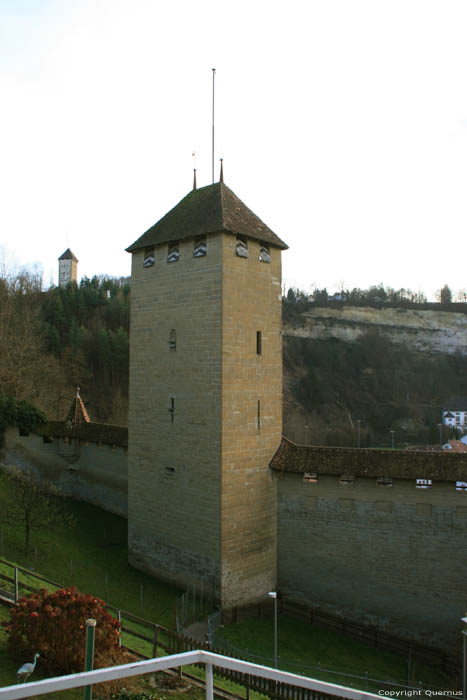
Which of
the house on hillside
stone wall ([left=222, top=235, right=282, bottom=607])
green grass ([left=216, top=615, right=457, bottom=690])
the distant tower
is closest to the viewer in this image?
green grass ([left=216, top=615, right=457, bottom=690])

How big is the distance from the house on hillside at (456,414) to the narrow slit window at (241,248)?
7152cm

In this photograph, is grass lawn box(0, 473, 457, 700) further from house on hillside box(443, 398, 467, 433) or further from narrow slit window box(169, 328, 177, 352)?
house on hillside box(443, 398, 467, 433)

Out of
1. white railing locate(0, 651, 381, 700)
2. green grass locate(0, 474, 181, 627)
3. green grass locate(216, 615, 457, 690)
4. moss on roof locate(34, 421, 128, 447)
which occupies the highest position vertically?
white railing locate(0, 651, 381, 700)

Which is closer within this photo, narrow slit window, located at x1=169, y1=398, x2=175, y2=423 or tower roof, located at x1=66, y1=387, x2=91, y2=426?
narrow slit window, located at x1=169, y1=398, x2=175, y2=423

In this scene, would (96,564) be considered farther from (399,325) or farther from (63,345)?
(399,325)

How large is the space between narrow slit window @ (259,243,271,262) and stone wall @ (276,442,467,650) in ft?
20.9

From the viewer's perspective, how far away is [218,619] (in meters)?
14.9

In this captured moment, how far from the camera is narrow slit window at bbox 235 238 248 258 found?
16177 millimetres

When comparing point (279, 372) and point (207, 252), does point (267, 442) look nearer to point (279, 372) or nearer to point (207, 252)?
point (279, 372)

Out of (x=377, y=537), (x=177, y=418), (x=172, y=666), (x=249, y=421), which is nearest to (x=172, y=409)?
(x=177, y=418)

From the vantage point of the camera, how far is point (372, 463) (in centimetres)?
1560

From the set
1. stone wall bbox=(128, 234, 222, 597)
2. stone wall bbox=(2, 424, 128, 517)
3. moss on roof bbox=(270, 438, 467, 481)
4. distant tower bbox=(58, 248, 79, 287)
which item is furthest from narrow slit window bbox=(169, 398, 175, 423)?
distant tower bbox=(58, 248, 79, 287)

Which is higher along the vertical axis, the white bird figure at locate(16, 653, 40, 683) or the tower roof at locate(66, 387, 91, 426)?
the tower roof at locate(66, 387, 91, 426)

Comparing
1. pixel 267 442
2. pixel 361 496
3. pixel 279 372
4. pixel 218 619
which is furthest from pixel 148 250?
pixel 218 619
